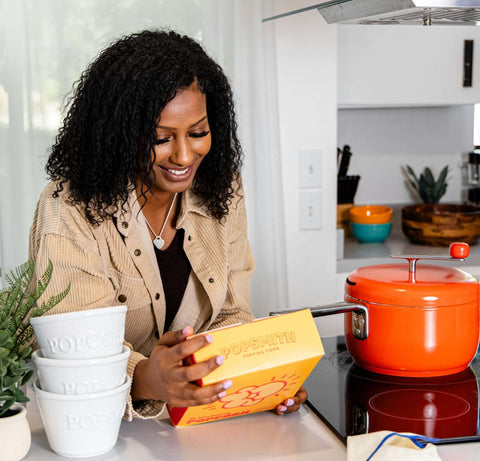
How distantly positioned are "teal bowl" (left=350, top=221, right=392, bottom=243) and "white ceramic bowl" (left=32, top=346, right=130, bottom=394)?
1.95 m

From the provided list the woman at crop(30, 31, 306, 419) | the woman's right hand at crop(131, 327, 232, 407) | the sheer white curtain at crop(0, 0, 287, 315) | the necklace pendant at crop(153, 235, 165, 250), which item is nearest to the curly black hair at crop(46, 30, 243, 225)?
the woman at crop(30, 31, 306, 419)

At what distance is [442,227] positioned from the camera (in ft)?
9.00

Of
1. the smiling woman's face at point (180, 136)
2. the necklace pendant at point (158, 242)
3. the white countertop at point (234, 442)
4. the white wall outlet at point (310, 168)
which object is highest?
the smiling woman's face at point (180, 136)

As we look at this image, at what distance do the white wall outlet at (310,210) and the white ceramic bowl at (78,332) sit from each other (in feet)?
5.35

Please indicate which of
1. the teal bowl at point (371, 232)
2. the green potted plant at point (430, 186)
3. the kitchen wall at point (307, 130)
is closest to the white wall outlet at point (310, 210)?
→ the kitchen wall at point (307, 130)

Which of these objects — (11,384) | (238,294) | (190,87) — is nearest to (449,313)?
(238,294)

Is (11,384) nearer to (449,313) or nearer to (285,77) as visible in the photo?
(449,313)

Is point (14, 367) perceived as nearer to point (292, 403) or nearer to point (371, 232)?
point (292, 403)

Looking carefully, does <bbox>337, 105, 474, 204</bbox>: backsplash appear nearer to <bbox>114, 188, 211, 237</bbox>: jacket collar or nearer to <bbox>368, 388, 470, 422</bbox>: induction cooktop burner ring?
<bbox>114, 188, 211, 237</bbox>: jacket collar

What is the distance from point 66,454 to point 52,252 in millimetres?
391

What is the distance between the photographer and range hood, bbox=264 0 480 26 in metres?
1.45

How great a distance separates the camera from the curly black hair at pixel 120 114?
4.33 ft

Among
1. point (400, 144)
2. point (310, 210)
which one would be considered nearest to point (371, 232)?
point (310, 210)

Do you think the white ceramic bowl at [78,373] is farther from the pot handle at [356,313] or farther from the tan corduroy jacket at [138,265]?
the pot handle at [356,313]
